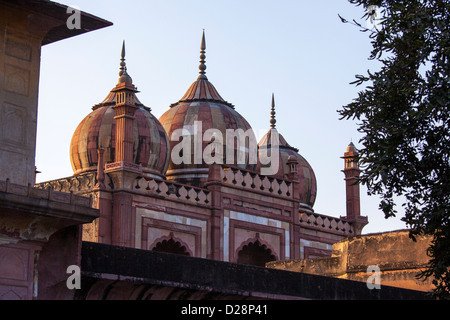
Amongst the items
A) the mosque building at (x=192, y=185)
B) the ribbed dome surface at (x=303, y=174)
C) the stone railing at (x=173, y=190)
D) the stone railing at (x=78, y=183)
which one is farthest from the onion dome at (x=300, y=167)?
the stone railing at (x=78, y=183)

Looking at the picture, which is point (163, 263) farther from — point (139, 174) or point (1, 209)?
point (139, 174)

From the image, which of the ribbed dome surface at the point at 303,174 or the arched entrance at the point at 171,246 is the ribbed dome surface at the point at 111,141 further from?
the ribbed dome surface at the point at 303,174

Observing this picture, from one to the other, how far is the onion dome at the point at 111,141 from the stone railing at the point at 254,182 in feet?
6.66

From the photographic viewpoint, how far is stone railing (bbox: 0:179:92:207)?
11453 millimetres

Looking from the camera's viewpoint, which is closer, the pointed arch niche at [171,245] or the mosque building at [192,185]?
the mosque building at [192,185]

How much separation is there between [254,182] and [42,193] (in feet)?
51.8

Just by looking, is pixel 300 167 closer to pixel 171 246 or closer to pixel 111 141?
pixel 111 141

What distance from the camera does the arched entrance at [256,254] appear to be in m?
27.4

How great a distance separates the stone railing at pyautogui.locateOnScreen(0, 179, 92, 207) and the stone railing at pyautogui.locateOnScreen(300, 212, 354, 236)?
679 inches

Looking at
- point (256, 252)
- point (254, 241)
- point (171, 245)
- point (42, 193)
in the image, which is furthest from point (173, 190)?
point (42, 193)

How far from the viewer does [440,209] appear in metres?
11.2

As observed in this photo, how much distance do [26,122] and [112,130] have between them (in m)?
A: 14.3

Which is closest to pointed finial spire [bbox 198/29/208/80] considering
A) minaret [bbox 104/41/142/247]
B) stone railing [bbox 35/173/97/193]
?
minaret [bbox 104/41/142/247]
